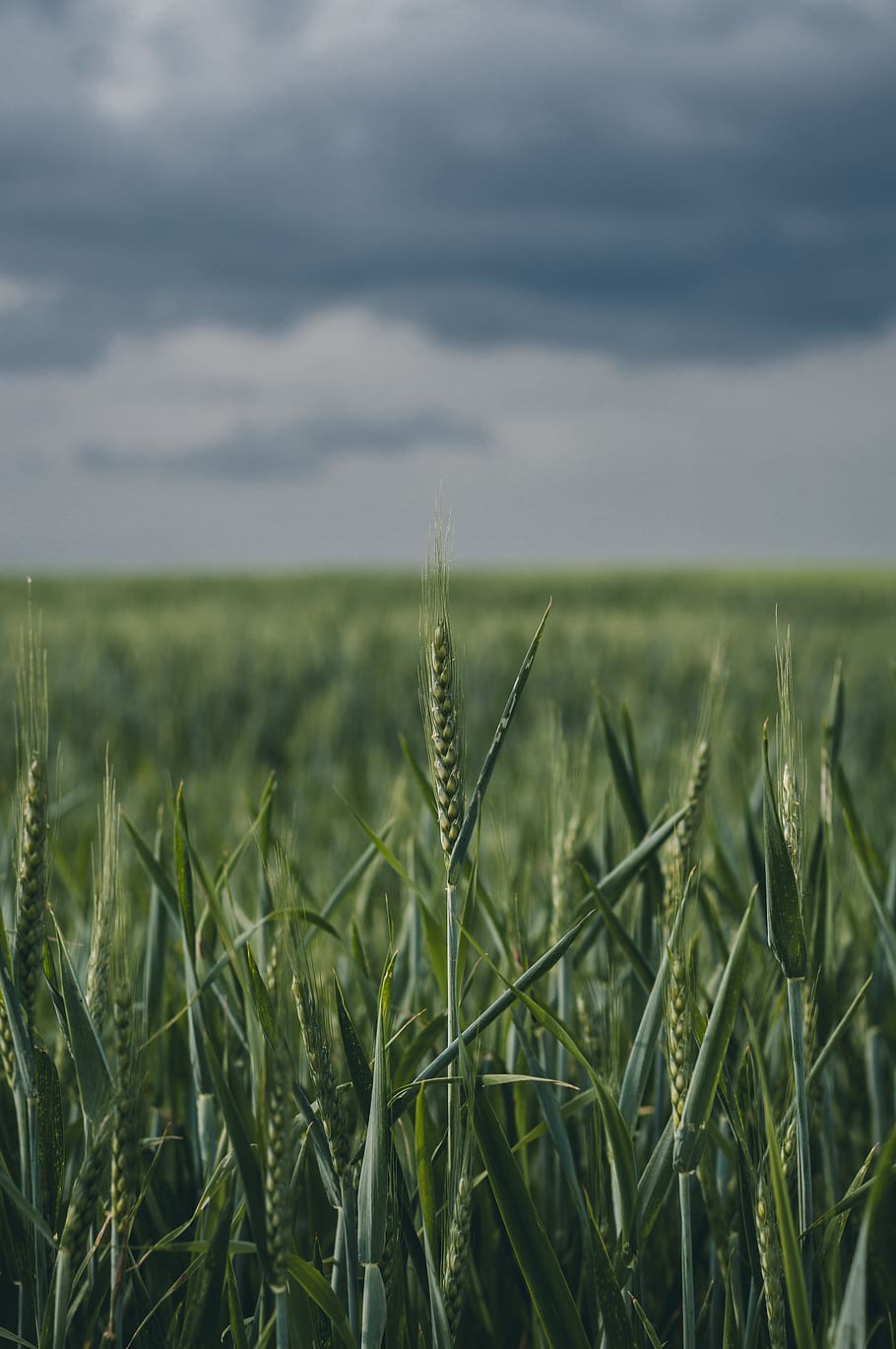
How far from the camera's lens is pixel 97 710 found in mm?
6074

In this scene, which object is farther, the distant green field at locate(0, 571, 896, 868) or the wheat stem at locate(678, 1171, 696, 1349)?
the distant green field at locate(0, 571, 896, 868)

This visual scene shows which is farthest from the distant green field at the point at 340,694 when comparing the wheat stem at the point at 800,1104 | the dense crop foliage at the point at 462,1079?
the wheat stem at the point at 800,1104

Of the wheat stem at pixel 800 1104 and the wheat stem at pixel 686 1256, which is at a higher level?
the wheat stem at pixel 800 1104

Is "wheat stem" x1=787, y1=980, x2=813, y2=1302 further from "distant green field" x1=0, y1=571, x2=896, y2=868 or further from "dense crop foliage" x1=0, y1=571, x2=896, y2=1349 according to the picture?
"distant green field" x1=0, y1=571, x2=896, y2=868

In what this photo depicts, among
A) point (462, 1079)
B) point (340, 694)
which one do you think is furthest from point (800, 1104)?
point (340, 694)

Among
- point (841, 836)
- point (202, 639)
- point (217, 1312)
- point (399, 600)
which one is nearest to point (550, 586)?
point (399, 600)

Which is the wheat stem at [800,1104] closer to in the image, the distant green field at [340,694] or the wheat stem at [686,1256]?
the wheat stem at [686,1256]

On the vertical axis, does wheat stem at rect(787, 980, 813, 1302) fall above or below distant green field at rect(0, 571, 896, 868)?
above

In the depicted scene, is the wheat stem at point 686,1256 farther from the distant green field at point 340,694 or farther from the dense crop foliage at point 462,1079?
the distant green field at point 340,694

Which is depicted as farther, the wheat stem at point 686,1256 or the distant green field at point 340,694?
the distant green field at point 340,694

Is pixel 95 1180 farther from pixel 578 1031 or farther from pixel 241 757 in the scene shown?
pixel 241 757

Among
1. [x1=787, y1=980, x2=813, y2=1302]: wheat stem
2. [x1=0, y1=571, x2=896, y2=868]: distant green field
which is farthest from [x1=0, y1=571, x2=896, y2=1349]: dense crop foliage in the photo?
[x1=0, y1=571, x2=896, y2=868]: distant green field

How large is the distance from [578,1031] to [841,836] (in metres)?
1.39

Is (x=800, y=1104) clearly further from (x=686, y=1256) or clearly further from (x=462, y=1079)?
(x=462, y=1079)
